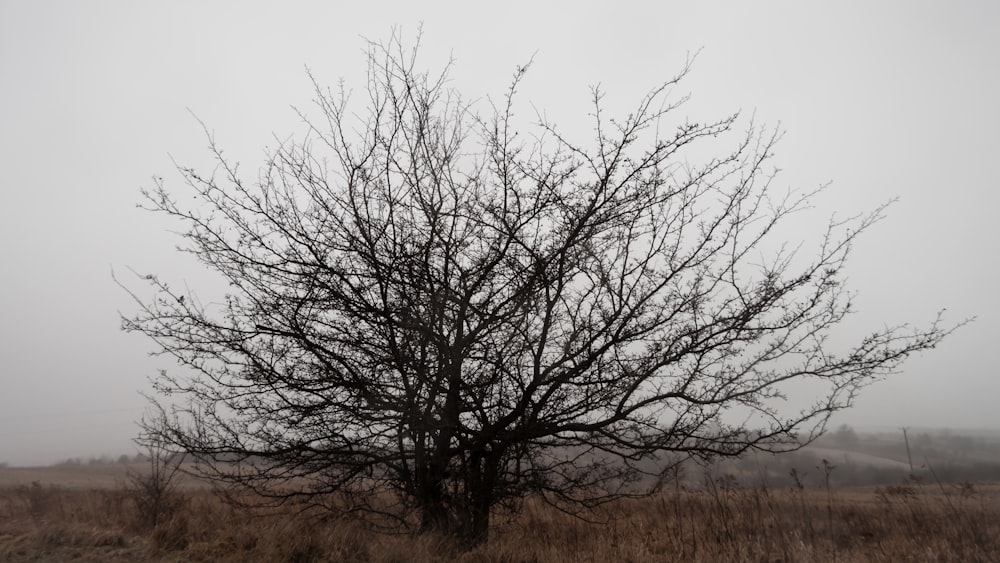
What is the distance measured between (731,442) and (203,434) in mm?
4687

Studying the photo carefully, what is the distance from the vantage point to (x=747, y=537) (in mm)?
5539

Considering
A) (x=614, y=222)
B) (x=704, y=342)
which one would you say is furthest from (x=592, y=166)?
(x=704, y=342)

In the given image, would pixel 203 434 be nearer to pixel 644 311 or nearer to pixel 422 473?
pixel 422 473

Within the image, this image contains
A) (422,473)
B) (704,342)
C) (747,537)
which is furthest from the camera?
(747,537)

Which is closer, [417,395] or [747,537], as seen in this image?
[417,395]

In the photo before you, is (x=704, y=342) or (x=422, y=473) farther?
(x=422, y=473)

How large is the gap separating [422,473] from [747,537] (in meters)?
3.39

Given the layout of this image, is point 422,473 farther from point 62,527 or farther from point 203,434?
point 62,527

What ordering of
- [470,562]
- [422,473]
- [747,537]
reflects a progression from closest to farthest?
[470,562] → [422,473] → [747,537]

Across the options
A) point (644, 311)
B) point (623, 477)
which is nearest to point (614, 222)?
point (644, 311)

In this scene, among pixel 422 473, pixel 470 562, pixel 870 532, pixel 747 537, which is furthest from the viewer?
pixel 870 532

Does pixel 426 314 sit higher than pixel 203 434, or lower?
higher

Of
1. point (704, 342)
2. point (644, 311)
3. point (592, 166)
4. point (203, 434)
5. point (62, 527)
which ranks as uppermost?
point (592, 166)

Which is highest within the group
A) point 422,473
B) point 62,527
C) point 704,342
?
point 704,342
